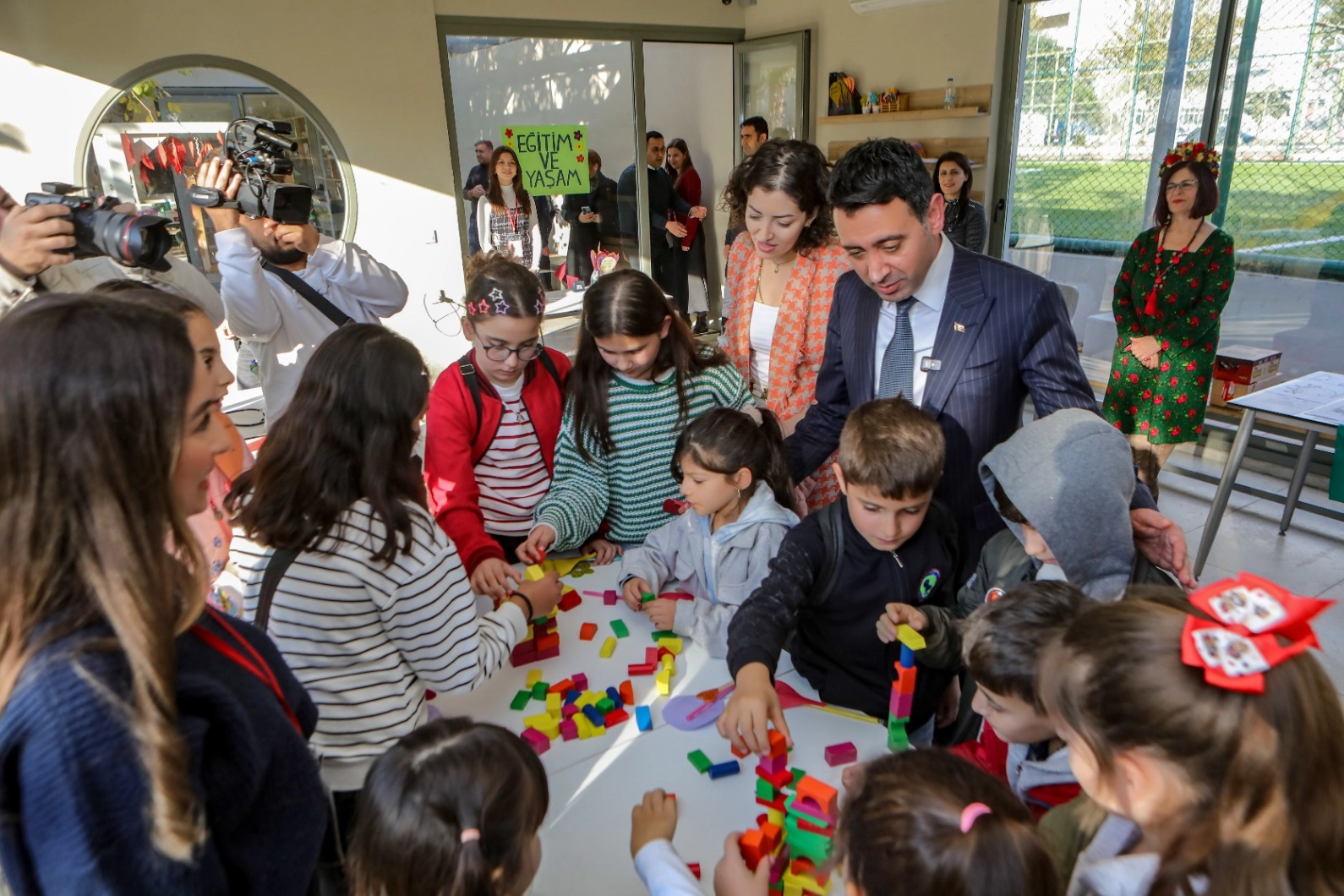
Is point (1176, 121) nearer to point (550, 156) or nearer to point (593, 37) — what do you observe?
point (593, 37)

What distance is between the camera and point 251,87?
5.08 m

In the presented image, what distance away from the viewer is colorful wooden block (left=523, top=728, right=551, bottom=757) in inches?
58.4

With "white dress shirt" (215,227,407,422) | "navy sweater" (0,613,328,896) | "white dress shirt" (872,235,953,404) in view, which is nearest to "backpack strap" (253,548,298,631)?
"navy sweater" (0,613,328,896)

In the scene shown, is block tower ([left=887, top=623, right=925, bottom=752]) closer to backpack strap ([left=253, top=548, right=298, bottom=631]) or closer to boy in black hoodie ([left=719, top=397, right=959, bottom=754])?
boy in black hoodie ([left=719, top=397, right=959, bottom=754])

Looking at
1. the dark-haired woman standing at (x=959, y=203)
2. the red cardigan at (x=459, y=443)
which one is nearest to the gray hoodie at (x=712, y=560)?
the red cardigan at (x=459, y=443)

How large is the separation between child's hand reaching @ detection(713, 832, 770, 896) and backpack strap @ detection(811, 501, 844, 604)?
0.61 m

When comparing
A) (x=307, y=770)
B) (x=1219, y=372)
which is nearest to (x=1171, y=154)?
(x=1219, y=372)

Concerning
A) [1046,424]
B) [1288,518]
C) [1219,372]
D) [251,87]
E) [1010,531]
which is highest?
[251,87]

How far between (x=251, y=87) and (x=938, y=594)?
17.1 ft

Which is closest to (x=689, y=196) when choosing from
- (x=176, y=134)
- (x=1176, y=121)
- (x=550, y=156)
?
(x=550, y=156)

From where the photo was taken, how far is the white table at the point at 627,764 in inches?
48.9

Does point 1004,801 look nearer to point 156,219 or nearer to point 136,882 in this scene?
point 136,882

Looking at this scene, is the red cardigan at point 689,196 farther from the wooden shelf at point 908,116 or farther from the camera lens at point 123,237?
the camera lens at point 123,237

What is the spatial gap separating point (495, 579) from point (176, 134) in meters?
4.52
